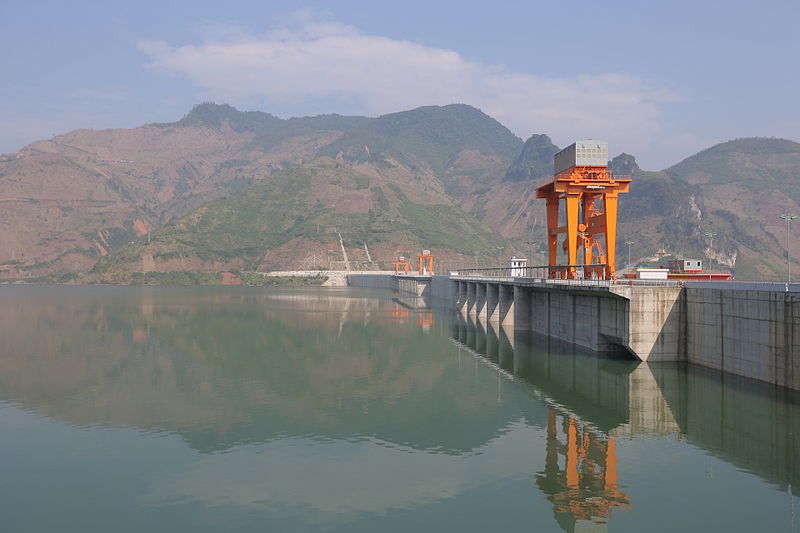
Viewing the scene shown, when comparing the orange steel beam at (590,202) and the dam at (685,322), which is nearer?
the dam at (685,322)

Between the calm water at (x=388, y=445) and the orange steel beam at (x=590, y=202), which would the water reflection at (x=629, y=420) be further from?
the orange steel beam at (x=590, y=202)

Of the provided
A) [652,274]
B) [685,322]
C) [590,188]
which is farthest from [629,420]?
[590,188]

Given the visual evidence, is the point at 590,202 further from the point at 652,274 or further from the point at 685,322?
the point at 685,322

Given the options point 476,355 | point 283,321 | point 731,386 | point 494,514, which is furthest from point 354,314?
point 494,514

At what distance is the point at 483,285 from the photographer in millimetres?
89312

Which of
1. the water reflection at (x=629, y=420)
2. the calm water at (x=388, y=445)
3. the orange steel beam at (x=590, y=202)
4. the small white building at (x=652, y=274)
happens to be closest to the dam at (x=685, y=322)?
the water reflection at (x=629, y=420)

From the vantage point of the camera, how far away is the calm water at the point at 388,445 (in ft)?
65.1

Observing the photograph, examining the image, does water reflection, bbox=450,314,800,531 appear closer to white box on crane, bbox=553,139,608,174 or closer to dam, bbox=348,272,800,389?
dam, bbox=348,272,800,389

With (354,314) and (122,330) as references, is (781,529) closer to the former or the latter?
(122,330)

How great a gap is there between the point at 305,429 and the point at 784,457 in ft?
63.8

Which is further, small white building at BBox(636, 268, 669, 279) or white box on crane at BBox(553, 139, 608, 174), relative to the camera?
white box on crane at BBox(553, 139, 608, 174)

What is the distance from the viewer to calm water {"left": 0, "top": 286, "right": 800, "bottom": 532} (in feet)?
65.1

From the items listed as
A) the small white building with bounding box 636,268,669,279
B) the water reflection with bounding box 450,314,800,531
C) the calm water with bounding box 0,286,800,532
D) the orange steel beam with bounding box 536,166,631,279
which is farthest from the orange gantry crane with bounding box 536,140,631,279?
the water reflection with bounding box 450,314,800,531

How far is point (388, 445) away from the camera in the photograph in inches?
1062
